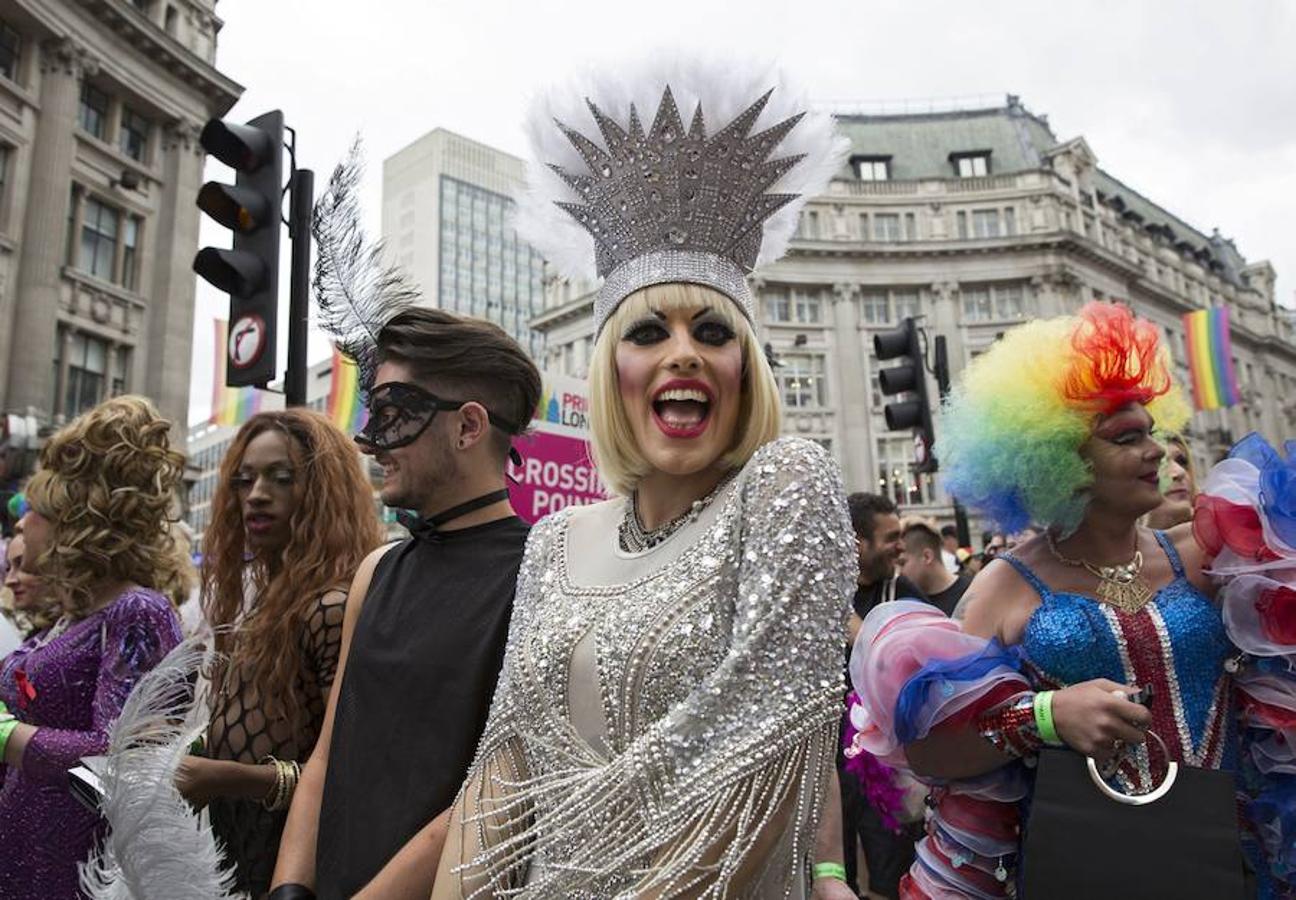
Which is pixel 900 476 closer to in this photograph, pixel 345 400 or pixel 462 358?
pixel 345 400

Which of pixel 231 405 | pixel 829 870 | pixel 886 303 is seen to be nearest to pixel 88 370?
pixel 231 405

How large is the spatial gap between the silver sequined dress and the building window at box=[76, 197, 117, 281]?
1014 inches

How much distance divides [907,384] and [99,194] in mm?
22647

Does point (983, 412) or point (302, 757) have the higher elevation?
point (983, 412)

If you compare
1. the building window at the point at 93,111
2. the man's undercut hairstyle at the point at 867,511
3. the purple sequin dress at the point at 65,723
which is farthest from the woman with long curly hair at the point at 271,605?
the building window at the point at 93,111

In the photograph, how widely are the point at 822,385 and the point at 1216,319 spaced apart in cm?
1663

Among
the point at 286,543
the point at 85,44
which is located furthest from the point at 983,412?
the point at 85,44

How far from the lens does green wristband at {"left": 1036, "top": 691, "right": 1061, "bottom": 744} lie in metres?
2.30

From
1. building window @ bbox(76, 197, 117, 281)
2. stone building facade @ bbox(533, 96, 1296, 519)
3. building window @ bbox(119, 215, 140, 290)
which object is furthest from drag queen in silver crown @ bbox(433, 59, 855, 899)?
stone building facade @ bbox(533, 96, 1296, 519)

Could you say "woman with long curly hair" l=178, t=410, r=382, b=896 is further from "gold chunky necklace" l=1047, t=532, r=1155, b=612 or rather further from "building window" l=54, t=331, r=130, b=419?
"building window" l=54, t=331, r=130, b=419

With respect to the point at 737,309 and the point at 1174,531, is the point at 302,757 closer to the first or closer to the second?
the point at 737,309

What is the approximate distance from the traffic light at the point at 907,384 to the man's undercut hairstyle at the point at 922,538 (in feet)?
9.14

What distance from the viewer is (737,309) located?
1.96 meters

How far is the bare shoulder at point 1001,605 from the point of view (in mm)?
2633
